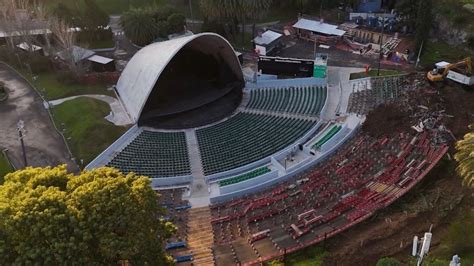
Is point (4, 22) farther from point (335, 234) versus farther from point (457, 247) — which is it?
point (457, 247)

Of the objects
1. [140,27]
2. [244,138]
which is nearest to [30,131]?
[244,138]

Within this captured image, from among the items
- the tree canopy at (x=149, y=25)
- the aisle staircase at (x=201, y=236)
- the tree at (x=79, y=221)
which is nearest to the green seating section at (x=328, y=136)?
the aisle staircase at (x=201, y=236)

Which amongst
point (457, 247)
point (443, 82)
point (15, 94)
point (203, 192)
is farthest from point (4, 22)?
point (457, 247)

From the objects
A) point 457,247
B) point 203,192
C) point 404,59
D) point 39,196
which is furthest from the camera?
point 404,59

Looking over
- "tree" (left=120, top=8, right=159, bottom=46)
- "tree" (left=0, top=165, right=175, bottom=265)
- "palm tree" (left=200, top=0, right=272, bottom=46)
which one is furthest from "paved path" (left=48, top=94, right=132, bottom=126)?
"tree" (left=0, top=165, right=175, bottom=265)

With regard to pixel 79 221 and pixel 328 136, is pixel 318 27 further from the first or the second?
pixel 79 221

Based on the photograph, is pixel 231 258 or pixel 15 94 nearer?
pixel 231 258
